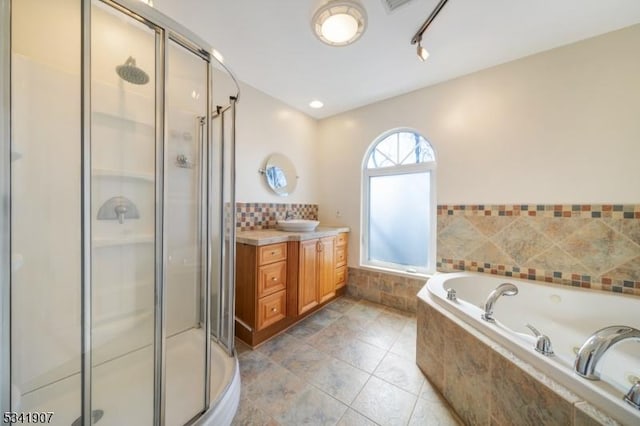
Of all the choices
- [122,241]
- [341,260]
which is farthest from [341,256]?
[122,241]

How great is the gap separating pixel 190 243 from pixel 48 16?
4.55ft

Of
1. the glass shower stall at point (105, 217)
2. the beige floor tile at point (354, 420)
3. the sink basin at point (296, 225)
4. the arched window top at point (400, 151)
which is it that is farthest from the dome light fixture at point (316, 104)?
the beige floor tile at point (354, 420)

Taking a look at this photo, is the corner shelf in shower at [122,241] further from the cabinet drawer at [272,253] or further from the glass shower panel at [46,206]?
the cabinet drawer at [272,253]

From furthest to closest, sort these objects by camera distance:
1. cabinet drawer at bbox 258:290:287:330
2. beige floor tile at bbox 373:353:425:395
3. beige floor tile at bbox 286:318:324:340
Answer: beige floor tile at bbox 286:318:324:340 → cabinet drawer at bbox 258:290:287:330 → beige floor tile at bbox 373:353:425:395

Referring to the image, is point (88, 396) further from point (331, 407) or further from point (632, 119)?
point (632, 119)

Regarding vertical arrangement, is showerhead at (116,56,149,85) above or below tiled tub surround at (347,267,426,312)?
above

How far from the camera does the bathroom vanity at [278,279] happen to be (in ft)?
5.62

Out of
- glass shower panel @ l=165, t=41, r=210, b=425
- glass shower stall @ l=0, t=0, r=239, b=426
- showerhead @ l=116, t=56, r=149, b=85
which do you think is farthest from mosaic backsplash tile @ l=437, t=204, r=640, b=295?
showerhead @ l=116, t=56, r=149, b=85

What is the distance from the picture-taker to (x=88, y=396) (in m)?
0.85

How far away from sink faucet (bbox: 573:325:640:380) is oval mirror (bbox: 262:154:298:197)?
2373 millimetres

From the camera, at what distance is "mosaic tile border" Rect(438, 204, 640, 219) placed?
1.47m

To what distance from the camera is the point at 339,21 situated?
49.8 inches

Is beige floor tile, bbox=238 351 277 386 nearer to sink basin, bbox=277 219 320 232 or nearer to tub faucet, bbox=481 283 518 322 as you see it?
sink basin, bbox=277 219 320 232

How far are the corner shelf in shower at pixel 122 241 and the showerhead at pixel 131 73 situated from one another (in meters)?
0.97
